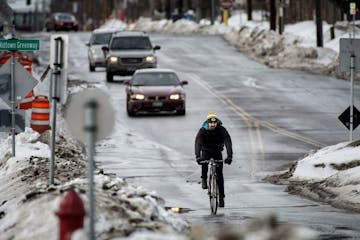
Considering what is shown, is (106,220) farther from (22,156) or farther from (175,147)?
(175,147)

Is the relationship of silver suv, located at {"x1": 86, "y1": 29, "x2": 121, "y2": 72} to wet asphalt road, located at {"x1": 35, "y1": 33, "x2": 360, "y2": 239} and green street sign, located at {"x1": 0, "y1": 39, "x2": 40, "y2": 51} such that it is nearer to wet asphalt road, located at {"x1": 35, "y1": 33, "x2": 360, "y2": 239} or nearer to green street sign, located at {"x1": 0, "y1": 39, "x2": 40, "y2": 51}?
wet asphalt road, located at {"x1": 35, "y1": 33, "x2": 360, "y2": 239}

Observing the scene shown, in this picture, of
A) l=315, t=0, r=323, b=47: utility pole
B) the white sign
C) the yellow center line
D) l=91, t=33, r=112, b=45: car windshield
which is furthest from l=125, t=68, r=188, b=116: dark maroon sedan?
l=315, t=0, r=323, b=47: utility pole

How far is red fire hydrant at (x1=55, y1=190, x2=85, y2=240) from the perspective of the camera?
1091 centimetres

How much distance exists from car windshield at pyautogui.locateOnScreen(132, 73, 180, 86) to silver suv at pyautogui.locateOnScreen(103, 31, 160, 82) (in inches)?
357

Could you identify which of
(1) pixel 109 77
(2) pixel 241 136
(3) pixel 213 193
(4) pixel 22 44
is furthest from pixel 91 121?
(1) pixel 109 77

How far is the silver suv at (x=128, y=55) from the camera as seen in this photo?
49.7m

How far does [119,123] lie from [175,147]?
18.4ft

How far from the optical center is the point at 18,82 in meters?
23.2

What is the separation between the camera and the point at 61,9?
18725 centimetres

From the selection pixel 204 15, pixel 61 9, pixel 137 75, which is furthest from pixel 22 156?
pixel 61 9

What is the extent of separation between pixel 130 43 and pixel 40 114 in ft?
73.6

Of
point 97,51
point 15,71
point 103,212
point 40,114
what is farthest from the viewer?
point 97,51

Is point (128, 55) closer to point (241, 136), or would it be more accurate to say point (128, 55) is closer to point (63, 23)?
point (241, 136)

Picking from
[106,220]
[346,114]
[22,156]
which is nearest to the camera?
[106,220]
